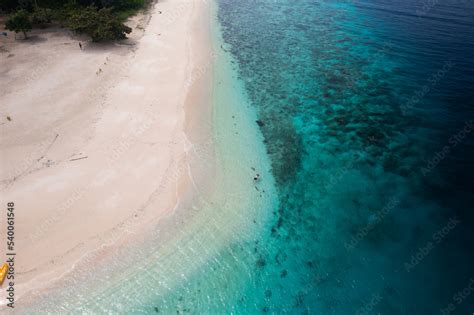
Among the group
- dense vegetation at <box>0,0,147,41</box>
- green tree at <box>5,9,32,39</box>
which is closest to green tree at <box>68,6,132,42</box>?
dense vegetation at <box>0,0,147,41</box>

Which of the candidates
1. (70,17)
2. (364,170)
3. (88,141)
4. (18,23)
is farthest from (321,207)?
(70,17)

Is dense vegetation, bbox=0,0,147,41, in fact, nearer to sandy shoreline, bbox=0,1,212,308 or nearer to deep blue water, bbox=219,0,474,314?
sandy shoreline, bbox=0,1,212,308

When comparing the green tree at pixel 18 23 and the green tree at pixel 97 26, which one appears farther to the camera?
the green tree at pixel 97 26

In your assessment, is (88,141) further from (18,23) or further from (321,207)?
(18,23)

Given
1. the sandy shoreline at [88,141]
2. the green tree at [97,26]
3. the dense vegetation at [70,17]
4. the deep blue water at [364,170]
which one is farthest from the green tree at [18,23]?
the deep blue water at [364,170]

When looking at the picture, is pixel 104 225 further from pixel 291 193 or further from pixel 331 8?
pixel 331 8

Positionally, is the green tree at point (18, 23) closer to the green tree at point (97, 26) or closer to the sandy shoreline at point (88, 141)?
the sandy shoreline at point (88, 141)
